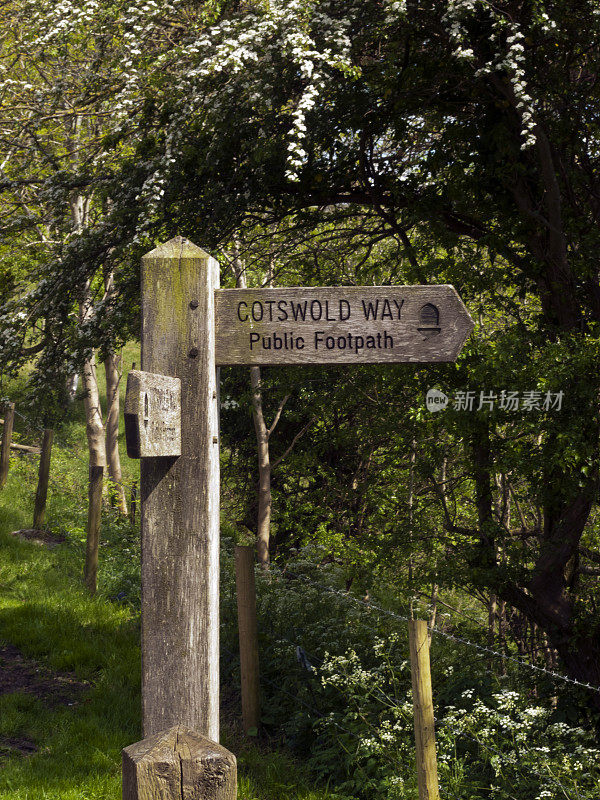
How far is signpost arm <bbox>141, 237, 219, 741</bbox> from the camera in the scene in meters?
2.75

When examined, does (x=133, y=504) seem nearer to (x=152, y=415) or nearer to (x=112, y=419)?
(x=112, y=419)

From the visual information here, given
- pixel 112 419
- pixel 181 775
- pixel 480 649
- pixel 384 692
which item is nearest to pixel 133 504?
pixel 112 419

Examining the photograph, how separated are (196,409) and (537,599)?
5.39 metres

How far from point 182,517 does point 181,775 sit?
119 cm

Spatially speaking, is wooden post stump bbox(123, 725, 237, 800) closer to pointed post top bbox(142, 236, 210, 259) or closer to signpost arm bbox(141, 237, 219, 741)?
signpost arm bbox(141, 237, 219, 741)

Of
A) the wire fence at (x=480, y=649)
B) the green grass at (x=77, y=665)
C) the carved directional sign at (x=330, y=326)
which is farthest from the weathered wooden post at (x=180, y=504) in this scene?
the wire fence at (x=480, y=649)

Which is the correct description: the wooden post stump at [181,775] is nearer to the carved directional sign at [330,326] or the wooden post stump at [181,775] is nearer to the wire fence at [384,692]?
the carved directional sign at [330,326]

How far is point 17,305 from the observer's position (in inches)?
Answer: 311

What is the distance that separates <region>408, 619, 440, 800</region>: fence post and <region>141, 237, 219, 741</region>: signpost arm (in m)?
1.66

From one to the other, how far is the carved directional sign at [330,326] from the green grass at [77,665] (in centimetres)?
310

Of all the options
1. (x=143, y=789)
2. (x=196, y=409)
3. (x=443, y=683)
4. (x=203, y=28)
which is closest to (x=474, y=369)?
(x=443, y=683)

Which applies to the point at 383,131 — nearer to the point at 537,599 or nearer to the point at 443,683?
the point at 537,599

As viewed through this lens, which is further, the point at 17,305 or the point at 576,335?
the point at 17,305

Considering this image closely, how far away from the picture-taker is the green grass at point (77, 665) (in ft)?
16.0
